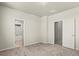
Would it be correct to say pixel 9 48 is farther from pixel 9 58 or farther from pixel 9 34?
pixel 9 58

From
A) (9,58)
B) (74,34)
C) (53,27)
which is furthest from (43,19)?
(9,58)

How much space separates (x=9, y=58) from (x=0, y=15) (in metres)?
3.00

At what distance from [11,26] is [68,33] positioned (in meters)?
3.53

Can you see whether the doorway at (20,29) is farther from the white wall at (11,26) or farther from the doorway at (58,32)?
the doorway at (58,32)

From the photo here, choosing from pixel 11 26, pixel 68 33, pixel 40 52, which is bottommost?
pixel 40 52

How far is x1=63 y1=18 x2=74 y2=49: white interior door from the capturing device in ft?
12.4

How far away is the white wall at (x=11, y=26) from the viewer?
3.48m

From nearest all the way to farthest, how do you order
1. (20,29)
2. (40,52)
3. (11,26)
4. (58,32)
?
(40,52) → (11,26) → (58,32) → (20,29)

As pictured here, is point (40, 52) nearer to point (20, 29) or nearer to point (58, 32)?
point (58, 32)

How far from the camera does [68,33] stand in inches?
157

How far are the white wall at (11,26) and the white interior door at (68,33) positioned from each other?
240 cm

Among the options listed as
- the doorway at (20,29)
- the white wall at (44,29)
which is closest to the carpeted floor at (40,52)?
the doorway at (20,29)

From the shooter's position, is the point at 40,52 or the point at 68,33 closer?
the point at 40,52

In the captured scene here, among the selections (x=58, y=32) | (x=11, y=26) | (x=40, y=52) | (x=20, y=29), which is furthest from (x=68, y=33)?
(x=20, y=29)
